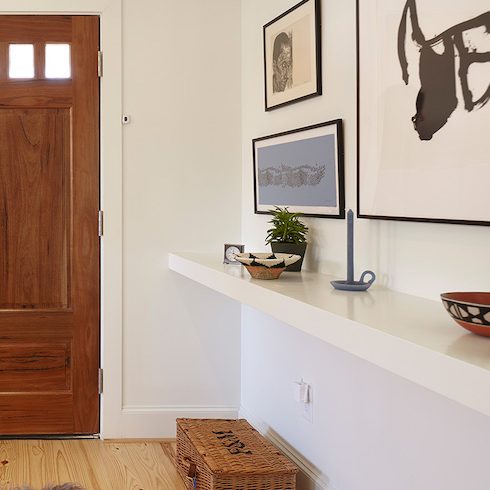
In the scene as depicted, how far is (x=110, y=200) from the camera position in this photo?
3.98 metres

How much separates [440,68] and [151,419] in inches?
101

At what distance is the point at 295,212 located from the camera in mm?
3195

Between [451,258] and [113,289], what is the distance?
2.23m

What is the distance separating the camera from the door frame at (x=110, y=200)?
3947 millimetres

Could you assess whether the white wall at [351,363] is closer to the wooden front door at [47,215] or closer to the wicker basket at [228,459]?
the wicker basket at [228,459]

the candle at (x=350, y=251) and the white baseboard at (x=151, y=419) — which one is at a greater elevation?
the candle at (x=350, y=251)

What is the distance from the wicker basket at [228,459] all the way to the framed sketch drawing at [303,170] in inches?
36.7

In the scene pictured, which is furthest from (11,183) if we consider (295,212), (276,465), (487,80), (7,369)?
(487,80)

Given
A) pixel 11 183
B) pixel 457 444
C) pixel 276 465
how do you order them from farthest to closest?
pixel 11 183, pixel 276 465, pixel 457 444

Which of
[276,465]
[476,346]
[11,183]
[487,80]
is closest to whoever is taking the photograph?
[476,346]

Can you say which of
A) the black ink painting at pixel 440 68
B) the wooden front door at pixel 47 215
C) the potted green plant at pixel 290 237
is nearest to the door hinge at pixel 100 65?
the wooden front door at pixel 47 215

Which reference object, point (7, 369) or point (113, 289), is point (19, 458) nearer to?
point (7, 369)

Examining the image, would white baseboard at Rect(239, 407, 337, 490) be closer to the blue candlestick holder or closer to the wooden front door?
the blue candlestick holder

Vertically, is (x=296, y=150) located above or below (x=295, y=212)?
above
